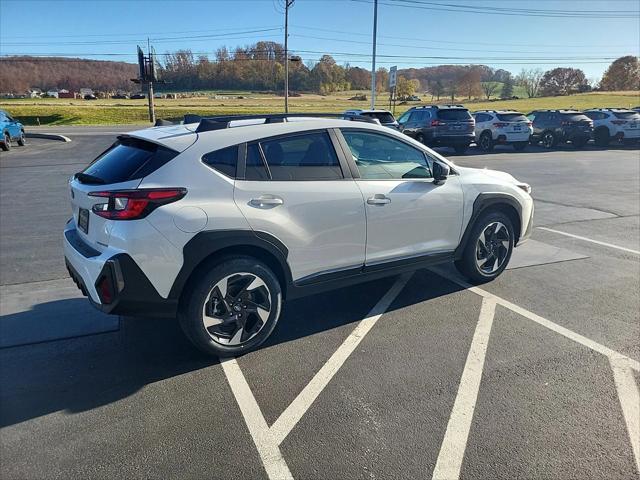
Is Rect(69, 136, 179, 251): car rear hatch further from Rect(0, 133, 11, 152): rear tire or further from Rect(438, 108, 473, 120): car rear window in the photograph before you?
Rect(0, 133, 11, 152): rear tire

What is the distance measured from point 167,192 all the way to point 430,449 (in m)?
2.27

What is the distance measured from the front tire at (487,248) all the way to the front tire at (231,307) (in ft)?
7.28

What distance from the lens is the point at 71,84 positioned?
441 feet

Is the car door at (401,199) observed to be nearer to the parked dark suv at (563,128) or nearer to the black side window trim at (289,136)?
the black side window trim at (289,136)

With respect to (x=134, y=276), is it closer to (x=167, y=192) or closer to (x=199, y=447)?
(x=167, y=192)

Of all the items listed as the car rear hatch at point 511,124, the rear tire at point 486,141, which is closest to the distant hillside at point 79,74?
the rear tire at point 486,141

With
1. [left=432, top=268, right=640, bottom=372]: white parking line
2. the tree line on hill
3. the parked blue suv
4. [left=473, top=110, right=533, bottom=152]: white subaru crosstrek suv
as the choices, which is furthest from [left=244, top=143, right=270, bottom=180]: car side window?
the tree line on hill

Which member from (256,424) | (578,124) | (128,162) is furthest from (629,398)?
(578,124)

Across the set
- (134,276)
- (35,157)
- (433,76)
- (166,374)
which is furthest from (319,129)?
(433,76)

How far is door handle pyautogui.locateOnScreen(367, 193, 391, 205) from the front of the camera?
386 cm

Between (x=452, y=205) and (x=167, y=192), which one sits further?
(x=452, y=205)

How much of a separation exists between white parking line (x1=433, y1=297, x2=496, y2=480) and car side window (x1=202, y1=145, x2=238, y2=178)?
220 cm

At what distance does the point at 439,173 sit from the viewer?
4.22m

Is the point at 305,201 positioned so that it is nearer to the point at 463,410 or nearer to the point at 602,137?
the point at 463,410
